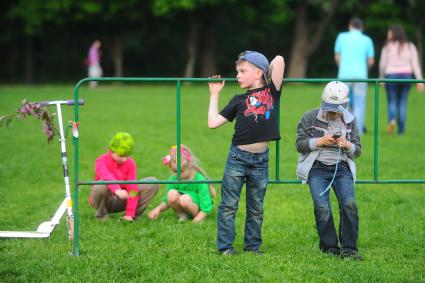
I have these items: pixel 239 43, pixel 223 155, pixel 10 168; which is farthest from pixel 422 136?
pixel 239 43

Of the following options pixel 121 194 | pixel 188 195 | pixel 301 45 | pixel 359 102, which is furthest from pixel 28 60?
pixel 188 195

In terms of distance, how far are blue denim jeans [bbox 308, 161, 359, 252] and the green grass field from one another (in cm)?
22

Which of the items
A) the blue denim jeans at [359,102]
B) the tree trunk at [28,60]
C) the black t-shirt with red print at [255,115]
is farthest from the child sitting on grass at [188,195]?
the tree trunk at [28,60]

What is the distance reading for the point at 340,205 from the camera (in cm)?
674

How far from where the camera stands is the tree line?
133 ft

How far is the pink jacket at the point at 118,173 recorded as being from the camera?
8195 mm

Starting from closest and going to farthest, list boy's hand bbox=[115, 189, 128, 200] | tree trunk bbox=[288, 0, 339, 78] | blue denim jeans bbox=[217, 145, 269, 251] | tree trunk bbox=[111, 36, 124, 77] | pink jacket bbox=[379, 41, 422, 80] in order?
blue denim jeans bbox=[217, 145, 269, 251]
boy's hand bbox=[115, 189, 128, 200]
pink jacket bbox=[379, 41, 422, 80]
tree trunk bbox=[288, 0, 339, 78]
tree trunk bbox=[111, 36, 124, 77]

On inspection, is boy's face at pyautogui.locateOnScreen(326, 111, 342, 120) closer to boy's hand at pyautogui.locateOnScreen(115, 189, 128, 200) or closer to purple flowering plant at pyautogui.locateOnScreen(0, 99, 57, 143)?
purple flowering plant at pyautogui.locateOnScreen(0, 99, 57, 143)

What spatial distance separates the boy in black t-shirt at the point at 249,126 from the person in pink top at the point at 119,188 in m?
1.78

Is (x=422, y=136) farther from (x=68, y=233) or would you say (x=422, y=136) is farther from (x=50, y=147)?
(x=68, y=233)

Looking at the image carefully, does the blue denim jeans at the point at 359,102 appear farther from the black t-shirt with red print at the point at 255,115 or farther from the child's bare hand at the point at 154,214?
the black t-shirt with red print at the point at 255,115

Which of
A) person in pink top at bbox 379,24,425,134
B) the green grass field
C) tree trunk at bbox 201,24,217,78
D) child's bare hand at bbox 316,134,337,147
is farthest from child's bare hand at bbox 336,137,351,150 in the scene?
tree trunk at bbox 201,24,217,78

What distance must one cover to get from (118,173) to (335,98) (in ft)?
9.01

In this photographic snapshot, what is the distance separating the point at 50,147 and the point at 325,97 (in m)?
8.33
